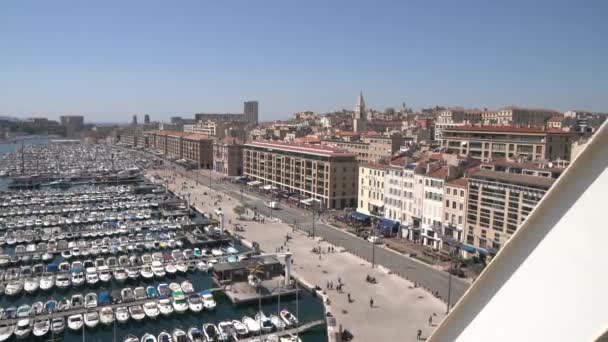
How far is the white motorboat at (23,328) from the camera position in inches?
1195

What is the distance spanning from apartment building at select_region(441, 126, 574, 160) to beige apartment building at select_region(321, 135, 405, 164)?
1356 centimetres

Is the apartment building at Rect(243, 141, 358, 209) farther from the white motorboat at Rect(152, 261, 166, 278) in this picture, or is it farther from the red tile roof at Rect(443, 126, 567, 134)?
the white motorboat at Rect(152, 261, 166, 278)

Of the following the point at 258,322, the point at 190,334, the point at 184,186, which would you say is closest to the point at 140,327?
the point at 190,334

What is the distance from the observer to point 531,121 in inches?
5015

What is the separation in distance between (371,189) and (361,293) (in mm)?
27974

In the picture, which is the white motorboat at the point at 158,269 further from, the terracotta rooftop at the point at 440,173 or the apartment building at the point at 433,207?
the terracotta rooftop at the point at 440,173

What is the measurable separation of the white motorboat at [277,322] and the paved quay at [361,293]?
12.2ft

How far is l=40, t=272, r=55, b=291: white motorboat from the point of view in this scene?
38906 millimetres

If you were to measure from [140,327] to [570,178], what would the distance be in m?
33.1

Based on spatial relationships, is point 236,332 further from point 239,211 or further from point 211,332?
point 239,211

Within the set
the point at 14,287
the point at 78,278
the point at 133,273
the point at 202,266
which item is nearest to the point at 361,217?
the point at 202,266

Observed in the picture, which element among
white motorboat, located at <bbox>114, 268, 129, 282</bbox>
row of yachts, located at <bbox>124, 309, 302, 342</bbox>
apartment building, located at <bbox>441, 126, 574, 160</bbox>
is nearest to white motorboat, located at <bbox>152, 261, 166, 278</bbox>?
white motorboat, located at <bbox>114, 268, 129, 282</bbox>

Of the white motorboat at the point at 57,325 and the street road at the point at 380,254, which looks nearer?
the white motorboat at the point at 57,325

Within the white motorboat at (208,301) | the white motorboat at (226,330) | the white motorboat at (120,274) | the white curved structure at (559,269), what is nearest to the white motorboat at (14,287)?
the white motorboat at (120,274)
